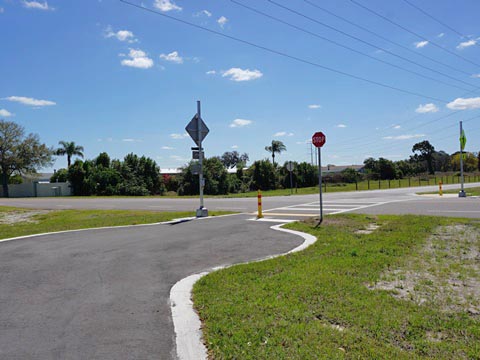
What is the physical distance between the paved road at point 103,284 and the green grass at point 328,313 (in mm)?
702

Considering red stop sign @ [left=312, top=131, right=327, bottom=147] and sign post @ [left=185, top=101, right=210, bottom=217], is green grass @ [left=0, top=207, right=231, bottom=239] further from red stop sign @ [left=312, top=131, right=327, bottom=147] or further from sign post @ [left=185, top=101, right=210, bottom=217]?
red stop sign @ [left=312, top=131, right=327, bottom=147]

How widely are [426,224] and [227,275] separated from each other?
22.8 ft

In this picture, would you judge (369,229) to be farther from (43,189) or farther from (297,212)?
(43,189)

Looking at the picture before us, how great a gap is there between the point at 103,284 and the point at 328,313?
3.48 m

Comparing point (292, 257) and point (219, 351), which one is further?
point (292, 257)

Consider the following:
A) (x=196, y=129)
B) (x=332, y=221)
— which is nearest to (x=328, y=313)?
(x=332, y=221)

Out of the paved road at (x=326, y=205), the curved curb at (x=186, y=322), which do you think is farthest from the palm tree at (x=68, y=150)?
the curved curb at (x=186, y=322)

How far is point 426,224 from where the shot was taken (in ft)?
33.1

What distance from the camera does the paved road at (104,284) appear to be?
364 centimetres

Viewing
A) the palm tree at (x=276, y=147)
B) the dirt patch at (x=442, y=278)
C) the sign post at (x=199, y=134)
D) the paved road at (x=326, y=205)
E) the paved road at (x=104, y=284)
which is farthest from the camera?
the palm tree at (x=276, y=147)

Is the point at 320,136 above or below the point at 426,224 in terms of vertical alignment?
above

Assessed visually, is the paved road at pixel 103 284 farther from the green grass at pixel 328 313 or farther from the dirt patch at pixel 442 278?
the dirt patch at pixel 442 278

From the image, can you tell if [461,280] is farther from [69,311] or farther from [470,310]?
[69,311]

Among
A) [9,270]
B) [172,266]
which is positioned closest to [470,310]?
[172,266]
